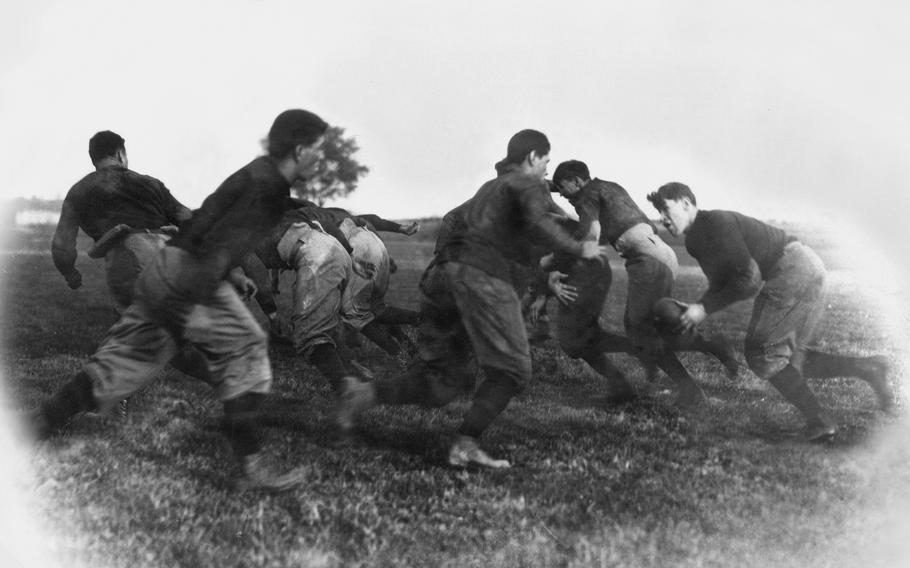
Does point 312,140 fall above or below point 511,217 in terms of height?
above

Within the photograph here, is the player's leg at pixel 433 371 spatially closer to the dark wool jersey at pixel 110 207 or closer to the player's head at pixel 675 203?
the player's head at pixel 675 203

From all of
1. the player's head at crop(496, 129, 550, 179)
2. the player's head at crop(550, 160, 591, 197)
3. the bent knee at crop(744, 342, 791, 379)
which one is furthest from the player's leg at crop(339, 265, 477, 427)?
the bent knee at crop(744, 342, 791, 379)

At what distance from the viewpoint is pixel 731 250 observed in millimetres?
3658

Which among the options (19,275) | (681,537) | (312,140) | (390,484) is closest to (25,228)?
(19,275)

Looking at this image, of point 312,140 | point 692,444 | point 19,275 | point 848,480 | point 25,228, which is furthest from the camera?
point 19,275

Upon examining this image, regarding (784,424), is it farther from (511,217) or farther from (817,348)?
(511,217)

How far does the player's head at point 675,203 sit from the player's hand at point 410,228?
177 cm

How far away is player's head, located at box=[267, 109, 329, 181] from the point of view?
3.03 m

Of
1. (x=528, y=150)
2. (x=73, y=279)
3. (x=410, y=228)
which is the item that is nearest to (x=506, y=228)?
(x=528, y=150)

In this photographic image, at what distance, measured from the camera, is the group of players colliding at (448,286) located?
3090 millimetres

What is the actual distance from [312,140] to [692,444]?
2200 millimetres

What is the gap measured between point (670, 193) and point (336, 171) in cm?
154

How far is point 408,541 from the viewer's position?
2.81 metres

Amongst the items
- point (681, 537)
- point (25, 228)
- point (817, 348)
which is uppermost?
point (25, 228)
